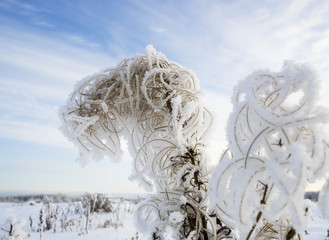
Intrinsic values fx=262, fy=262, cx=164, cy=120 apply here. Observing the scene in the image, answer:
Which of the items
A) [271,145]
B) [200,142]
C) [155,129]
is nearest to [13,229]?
[155,129]

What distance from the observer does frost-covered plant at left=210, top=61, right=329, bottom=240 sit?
2.22ft

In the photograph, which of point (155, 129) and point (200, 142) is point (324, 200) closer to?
point (200, 142)

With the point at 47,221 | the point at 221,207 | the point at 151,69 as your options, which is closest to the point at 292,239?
the point at 221,207

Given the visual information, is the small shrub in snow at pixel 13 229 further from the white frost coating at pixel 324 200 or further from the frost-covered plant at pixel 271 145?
the white frost coating at pixel 324 200

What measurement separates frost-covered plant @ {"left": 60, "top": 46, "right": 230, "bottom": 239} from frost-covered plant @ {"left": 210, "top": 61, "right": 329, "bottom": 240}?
0.47 m

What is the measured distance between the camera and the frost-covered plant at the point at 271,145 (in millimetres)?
677

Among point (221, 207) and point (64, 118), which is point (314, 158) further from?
point (64, 118)

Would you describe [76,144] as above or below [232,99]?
below

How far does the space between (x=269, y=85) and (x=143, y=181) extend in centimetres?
90

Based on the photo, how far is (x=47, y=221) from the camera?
7.62 metres

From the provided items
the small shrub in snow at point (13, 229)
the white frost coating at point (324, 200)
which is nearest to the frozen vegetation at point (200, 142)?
the white frost coating at point (324, 200)

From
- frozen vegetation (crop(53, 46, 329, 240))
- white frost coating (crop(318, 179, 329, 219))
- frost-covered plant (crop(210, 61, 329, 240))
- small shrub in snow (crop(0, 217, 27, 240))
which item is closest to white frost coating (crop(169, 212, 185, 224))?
frozen vegetation (crop(53, 46, 329, 240))

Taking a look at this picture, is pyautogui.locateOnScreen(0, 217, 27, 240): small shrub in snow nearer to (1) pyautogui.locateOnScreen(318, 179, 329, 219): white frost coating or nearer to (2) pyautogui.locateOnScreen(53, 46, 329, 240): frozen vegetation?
(2) pyautogui.locateOnScreen(53, 46, 329, 240): frozen vegetation

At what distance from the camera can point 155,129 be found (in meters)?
1.48
